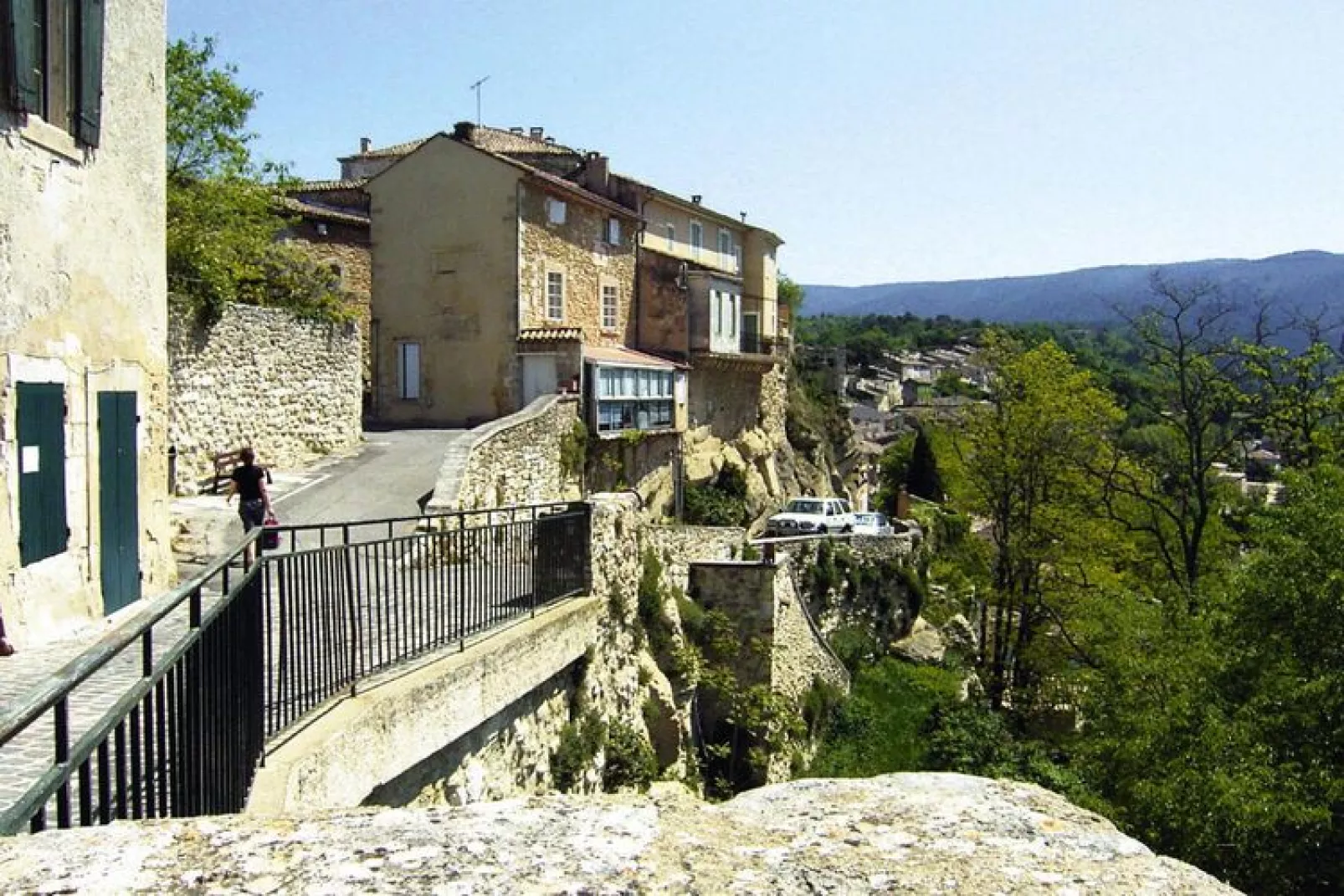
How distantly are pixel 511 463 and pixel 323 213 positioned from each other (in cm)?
1596

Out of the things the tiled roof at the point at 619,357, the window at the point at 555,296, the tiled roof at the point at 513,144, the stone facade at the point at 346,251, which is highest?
the tiled roof at the point at 513,144

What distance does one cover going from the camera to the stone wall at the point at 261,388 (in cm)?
1748

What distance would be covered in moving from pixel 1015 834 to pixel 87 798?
279 cm

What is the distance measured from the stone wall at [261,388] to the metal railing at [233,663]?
27.4 feet

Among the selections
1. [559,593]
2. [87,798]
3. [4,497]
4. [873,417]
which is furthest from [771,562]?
[873,417]

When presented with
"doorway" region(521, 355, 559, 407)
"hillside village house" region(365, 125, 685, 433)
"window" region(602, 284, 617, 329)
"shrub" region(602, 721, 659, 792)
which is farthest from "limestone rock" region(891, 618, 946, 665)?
"shrub" region(602, 721, 659, 792)

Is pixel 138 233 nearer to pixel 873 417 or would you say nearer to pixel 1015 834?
pixel 1015 834

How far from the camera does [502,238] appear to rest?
28.0 metres

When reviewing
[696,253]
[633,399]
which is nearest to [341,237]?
[633,399]

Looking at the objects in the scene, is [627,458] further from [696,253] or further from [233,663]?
[233,663]

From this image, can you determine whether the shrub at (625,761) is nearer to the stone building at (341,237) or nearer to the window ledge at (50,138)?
the window ledge at (50,138)

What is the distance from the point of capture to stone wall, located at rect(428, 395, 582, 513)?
17.2m

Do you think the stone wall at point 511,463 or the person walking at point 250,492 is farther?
the stone wall at point 511,463

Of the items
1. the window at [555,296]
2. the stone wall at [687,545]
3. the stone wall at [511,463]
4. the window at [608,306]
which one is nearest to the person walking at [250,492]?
the stone wall at [511,463]
